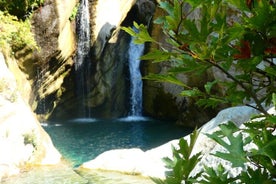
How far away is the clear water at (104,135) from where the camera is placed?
13.8 m

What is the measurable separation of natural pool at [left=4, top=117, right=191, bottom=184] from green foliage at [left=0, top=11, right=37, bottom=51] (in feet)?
12.9

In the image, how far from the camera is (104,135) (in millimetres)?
16688

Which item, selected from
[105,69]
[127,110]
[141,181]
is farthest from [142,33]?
[127,110]

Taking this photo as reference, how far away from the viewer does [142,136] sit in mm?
16672

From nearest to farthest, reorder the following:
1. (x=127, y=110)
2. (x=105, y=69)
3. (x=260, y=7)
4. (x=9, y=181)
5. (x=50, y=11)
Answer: (x=260, y=7), (x=9, y=181), (x=50, y=11), (x=105, y=69), (x=127, y=110)

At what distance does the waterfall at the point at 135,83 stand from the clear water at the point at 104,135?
1000 mm

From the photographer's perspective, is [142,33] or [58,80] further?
[58,80]

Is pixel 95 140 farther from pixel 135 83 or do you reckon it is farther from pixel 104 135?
pixel 135 83

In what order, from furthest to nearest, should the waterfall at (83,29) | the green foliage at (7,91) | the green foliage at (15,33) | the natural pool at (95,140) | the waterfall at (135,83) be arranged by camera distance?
the waterfall at (135,83), the waterfall at (83,29), the green foliage at (15,33), the green foliage at (7,91), the natural pool at (95,140)

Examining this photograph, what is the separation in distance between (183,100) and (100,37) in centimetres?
533

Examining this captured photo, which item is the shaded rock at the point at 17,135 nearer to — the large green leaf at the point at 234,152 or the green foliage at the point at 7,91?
the green foliage at the point at 7,91

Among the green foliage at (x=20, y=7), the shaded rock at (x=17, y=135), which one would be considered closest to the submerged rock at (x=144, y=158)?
the shaded rock at (x=17, y=135)

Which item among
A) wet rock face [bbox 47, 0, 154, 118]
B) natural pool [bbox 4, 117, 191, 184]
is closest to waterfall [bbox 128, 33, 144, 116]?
wet rock face [bbox 47, 0, 154, 118]

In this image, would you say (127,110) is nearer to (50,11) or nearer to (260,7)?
(50,11)
